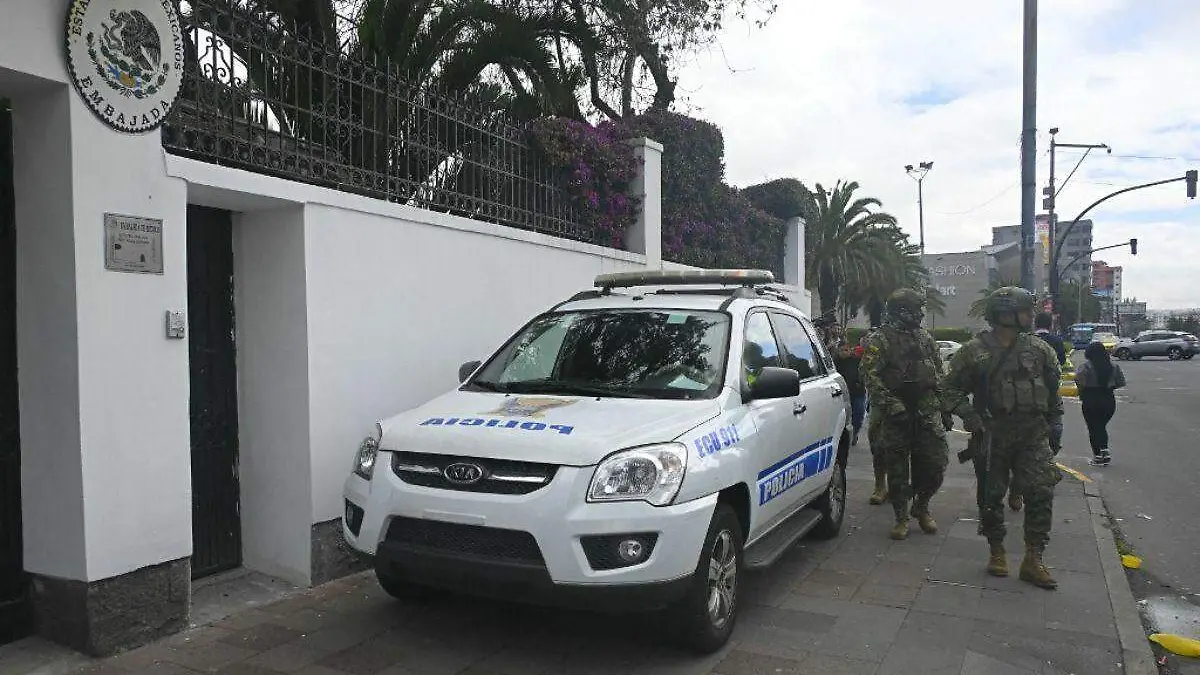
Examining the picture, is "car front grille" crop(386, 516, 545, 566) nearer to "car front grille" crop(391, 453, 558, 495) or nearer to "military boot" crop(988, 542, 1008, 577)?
"car front grille" crop(391, 453, 558, 495)

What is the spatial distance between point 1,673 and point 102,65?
2.83 metres

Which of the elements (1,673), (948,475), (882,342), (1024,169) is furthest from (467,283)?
(1024,169)

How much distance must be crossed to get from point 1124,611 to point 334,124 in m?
5.70

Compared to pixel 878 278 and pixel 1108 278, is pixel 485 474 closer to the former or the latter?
pixel 878 278

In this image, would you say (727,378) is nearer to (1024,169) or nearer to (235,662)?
(235,662)

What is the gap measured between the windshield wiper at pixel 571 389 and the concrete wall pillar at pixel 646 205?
210 inches

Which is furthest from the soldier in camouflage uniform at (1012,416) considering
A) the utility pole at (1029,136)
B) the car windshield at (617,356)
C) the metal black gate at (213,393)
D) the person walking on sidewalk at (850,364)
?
the utility pole at (1029,136)

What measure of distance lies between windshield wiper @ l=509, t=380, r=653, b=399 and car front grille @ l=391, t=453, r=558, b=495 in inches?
32.3

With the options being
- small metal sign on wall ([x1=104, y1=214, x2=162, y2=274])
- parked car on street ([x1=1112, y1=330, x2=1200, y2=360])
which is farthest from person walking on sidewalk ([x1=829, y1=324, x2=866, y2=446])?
parked car on street ([x1=1112, y1=330, x2=1200, y2=360])

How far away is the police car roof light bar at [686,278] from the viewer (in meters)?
5.58

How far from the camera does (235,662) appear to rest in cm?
396

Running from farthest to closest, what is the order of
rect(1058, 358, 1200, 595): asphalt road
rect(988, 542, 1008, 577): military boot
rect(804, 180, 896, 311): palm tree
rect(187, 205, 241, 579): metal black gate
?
rect(804, 180, 896, 311): palm tree → rect(1058, 358, 1200, 595): asphalt road → rect(988, 542, 1008, 577): military boot → rect(187, 205, 241, 579): metal black gate

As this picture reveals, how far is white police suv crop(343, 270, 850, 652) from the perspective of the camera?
140 inches

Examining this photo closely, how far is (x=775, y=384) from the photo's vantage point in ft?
14.2
